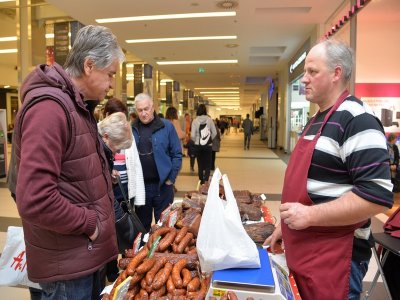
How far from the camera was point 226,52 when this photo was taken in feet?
38.0

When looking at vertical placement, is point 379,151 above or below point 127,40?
below

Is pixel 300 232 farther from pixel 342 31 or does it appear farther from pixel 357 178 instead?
pixel 342 31

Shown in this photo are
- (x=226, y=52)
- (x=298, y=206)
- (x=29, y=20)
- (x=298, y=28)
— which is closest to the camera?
(x=298, y=206)

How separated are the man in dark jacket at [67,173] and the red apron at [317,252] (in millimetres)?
829

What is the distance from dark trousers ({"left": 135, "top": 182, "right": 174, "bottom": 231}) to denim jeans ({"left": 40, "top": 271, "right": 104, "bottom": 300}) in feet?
6.25

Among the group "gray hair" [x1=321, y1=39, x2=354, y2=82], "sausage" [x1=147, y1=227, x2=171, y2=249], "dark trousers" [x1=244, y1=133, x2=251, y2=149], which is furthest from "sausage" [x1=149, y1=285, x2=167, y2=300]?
"dark trousers" [x1=244, y1=133, x2=251, y2=149]

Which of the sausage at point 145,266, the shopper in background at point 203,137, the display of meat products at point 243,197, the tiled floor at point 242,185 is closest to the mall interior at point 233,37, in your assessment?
the tiled floor at point 242,185

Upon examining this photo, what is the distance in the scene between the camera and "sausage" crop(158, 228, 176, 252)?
1941 mm

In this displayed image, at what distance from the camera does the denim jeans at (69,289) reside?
137 cm

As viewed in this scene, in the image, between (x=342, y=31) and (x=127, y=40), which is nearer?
(x=342, y=31)

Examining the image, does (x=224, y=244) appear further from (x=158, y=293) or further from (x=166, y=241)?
(x=166, y=241)

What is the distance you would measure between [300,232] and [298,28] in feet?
26.9

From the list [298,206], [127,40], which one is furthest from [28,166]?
[127,40]

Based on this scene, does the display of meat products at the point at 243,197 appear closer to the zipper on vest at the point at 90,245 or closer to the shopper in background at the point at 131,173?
the shopper in background at the point at 131,173
